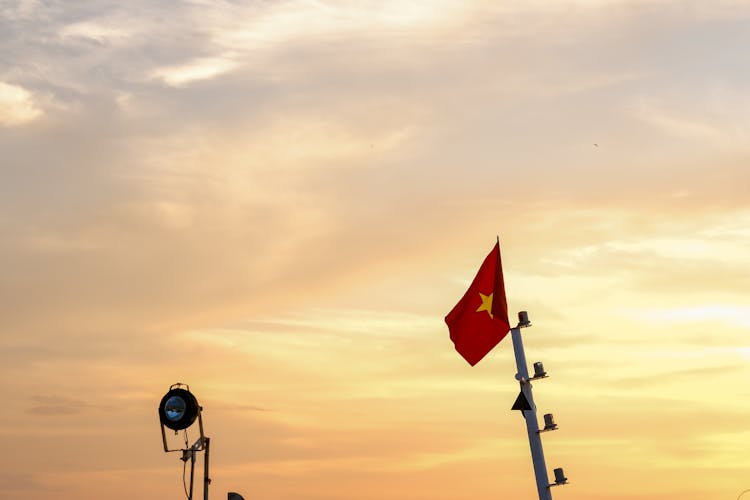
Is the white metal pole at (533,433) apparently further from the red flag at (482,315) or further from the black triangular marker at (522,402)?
the red flag at (482,315)

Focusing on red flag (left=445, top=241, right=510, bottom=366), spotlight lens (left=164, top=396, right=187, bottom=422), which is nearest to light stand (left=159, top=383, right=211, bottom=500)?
spotlight lens (left=164, top=396, right=187, bottom=422)

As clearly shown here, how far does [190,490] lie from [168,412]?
2.16 metres

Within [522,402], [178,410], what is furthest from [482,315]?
[178,410]

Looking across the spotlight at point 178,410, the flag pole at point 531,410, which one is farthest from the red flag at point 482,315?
the spotlight at point 178,410

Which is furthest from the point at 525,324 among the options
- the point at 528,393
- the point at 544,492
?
the point at 544,492

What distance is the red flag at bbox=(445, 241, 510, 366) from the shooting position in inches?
1142

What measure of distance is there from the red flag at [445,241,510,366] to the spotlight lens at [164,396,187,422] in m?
8.00

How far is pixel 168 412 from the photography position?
1029 inches

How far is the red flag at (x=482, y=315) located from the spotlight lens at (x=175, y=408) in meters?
8.00

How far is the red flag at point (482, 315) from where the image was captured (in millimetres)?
29016

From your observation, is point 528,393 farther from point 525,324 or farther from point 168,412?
point 168,412

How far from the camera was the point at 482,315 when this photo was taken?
2928cm

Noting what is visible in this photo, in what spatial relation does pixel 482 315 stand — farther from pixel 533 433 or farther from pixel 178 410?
pixel 178 410

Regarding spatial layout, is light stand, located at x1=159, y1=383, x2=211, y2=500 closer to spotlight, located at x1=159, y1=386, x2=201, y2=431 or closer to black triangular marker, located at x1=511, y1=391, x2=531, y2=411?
spotlight, located at x1=159, y1=386, x2=201, y2=431
